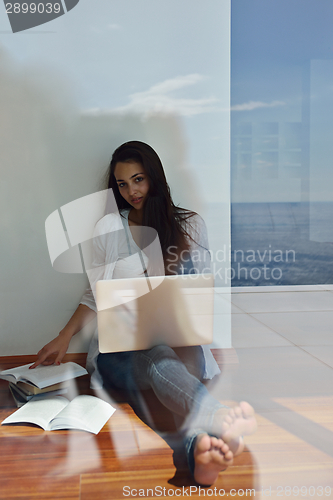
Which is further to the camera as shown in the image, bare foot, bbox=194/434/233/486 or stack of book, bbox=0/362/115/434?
stack of book, bbox=0/362/115/434

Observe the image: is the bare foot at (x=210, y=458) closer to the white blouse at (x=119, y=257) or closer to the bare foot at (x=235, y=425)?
the bare foot at (x=235, y=425)

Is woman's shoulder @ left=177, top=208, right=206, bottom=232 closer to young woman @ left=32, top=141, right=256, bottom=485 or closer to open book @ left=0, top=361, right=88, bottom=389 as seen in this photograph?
young woman @ left=32, top=141, right=256, bottom=485

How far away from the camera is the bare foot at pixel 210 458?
838 millimetres

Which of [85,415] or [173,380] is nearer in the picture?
[173,380]

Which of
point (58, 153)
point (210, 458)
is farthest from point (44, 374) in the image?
point (58, 153)

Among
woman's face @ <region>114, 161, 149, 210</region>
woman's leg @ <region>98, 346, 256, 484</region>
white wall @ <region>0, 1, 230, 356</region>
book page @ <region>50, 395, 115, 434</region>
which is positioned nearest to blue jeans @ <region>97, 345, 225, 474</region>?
woman's leg @ <region>98, 346, 256, 484</region>

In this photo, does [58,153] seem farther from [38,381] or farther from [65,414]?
[65,414]

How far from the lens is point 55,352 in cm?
149

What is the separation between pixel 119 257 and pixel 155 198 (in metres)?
0.27

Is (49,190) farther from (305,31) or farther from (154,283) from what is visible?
(305,31)

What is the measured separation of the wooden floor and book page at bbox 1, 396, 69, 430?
0.02 metres

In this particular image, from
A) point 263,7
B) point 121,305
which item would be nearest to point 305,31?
point 263,7

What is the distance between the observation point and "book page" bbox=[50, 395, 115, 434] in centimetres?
112

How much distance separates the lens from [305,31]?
1.61 m
